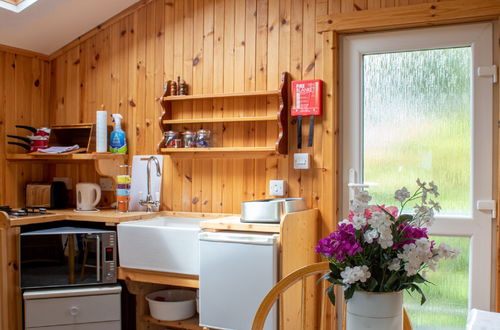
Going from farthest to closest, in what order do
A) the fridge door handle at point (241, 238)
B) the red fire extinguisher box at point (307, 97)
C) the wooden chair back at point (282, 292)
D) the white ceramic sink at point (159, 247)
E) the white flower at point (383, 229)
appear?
1. the red fire extinguisher box at point (307, 97)
2. the white ceramic sink at point (159, 247)
3. the fridge door handle at point (241, 238)
4. the wooden chair back at point (282, 292)
5. the white flower at point (383, 229)

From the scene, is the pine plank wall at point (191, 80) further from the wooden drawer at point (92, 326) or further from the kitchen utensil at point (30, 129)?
the wooden drawer at point (92, 326)

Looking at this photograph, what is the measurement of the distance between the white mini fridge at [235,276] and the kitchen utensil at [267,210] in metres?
0.10

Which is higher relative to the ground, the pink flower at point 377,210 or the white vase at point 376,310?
the pink flower at point 377,210

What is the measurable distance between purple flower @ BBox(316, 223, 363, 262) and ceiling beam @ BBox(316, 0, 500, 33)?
2024 mm

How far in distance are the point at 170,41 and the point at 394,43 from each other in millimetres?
1457

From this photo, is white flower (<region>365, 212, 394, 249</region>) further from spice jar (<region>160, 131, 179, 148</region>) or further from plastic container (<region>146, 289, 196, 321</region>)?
spice jar (<region>160, 131, 179, 148</region>)

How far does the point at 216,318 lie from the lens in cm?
264

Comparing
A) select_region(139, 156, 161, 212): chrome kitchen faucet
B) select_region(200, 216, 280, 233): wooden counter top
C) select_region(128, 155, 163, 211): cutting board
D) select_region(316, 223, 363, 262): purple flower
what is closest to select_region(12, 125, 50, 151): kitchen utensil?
select_region(128, 155, 163, 211): cutting board

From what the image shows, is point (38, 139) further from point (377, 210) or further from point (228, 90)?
point (377, 210)

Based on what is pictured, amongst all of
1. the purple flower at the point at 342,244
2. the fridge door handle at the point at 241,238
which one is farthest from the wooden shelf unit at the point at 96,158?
the purple flower at the point at 342,244

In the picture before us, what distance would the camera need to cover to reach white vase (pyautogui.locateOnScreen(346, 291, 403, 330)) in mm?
1008

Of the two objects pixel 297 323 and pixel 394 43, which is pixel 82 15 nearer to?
pixel 394 43

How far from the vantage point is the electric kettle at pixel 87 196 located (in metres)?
3.38

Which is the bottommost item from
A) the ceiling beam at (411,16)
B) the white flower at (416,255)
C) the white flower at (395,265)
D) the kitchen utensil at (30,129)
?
the white flower at (395,265)
